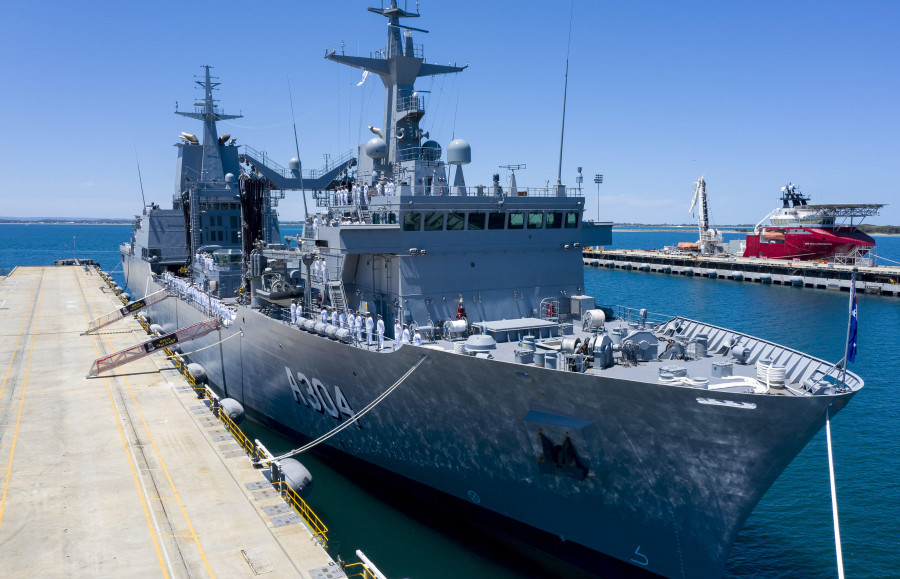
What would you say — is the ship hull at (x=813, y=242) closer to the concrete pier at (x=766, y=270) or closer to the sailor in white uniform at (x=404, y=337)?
the concrete pier at (x=766, y=270)

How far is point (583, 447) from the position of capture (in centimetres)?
1167

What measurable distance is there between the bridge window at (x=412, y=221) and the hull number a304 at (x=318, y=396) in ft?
15.8

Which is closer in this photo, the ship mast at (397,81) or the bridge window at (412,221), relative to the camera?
the bridge window at (412,221)

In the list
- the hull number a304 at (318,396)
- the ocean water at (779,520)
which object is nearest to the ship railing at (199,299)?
the ocean water at (779,520)

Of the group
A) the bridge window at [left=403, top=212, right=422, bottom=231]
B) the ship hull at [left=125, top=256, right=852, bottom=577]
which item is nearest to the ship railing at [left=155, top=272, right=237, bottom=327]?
the ship hull at [left=125, top=256, right=852, bottom=577]

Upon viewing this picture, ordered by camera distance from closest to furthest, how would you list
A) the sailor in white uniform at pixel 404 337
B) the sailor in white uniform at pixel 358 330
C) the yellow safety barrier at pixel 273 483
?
the yellow safety barrier at pixel 273 483 < the sailor in white uniform at pixel 404 337 < the sailor in white uniform at pixel 358 330

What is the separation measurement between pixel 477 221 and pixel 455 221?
2.30 ft

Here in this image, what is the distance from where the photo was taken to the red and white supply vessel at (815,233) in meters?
68.7

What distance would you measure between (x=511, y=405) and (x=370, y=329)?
4.83 meters

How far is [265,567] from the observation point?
35.1 feet

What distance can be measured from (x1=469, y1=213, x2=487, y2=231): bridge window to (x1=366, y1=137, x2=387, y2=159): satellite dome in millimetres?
4386

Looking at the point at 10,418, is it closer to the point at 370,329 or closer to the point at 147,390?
the point at 147,390

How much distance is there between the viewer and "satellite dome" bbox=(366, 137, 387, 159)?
19.7 metres

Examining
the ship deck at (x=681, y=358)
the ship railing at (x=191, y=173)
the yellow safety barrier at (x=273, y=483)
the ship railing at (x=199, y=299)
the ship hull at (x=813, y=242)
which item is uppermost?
the ship railing at (x=191, y=173)
